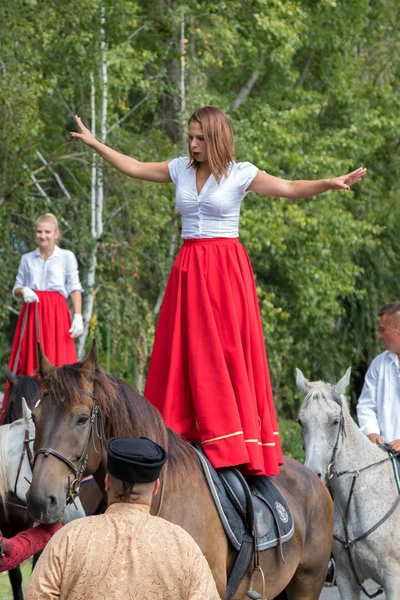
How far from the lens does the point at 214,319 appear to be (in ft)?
17.6

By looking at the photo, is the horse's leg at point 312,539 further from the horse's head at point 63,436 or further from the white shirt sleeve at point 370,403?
the horse's head at point 63,436

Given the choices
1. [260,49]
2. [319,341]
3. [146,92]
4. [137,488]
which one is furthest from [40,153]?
[137,488]

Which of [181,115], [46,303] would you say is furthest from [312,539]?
[181,115]

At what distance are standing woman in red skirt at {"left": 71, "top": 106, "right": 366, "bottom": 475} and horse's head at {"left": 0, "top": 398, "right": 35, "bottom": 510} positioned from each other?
1.60 m

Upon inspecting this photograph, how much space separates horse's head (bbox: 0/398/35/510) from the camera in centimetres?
685

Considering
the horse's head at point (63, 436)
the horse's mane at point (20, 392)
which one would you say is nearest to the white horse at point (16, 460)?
the horse's mane at point (20, 392)

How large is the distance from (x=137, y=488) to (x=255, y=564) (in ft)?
6.88

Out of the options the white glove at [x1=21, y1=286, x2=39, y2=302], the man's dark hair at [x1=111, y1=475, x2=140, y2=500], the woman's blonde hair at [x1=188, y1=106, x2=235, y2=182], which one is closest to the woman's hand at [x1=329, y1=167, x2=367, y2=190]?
the woman's blonde hair at [x1=188, y1=106, x2=235, y2=182]

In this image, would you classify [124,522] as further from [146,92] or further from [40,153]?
[146,92]

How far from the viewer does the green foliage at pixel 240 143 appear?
14.3 m

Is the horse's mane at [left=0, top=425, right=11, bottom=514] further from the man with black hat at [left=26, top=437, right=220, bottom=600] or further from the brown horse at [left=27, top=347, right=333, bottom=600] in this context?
the man with black hat at [left=26, top=437, right=220, bottom=600]

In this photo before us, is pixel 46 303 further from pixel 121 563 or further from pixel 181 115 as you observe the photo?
pixel 181 115

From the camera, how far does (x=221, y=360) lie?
532 cm

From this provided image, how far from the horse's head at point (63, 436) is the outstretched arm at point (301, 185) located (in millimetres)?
1287
